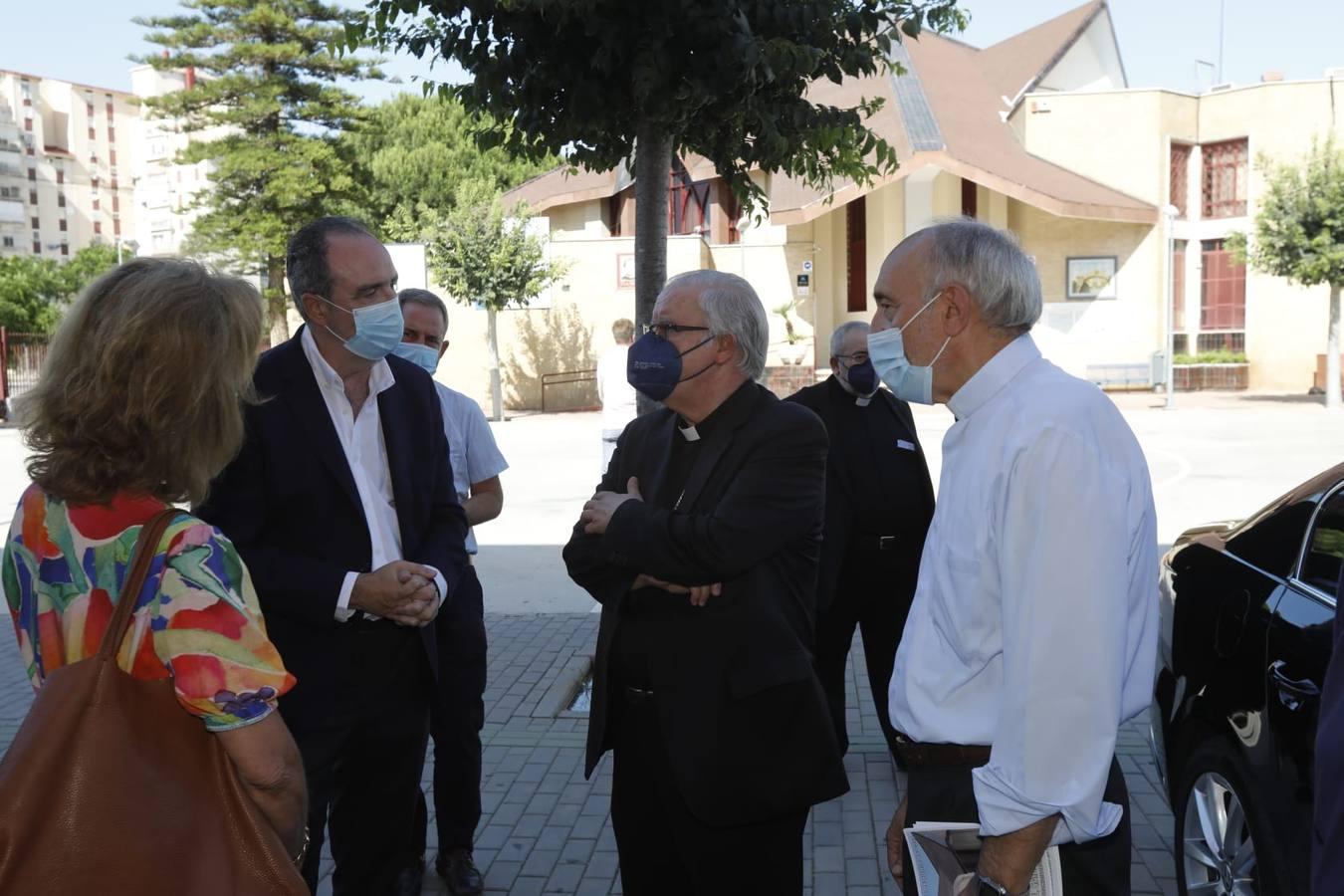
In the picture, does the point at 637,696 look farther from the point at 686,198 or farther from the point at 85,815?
the point at 686,198

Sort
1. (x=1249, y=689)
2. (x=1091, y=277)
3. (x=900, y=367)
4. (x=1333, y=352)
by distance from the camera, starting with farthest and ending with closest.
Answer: (x=1091, y=277) → (x=1333, y=352) → (x=1249, y=689) → (x=900, y=367)

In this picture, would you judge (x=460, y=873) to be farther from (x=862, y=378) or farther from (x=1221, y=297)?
(x=1221, y=297)

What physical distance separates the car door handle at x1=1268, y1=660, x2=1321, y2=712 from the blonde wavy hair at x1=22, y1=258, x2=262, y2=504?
2505 mm

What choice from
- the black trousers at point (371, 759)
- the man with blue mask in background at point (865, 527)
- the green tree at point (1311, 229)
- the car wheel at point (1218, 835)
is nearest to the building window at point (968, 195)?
the green tree at point (1311, 229)

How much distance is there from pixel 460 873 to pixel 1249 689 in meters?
2.61

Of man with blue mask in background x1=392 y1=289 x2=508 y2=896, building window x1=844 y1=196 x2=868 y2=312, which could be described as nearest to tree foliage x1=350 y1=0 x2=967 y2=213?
man with blue mask in background x1=392 y1=289 x2=508 y2=896

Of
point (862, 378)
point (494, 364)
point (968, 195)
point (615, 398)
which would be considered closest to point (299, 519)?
point (862, 378)

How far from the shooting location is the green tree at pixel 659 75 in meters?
4.91

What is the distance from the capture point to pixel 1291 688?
9.09 feet

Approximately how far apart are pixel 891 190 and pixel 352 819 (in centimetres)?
3021

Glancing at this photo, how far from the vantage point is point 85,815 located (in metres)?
1.63

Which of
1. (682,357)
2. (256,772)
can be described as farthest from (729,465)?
(256,772)

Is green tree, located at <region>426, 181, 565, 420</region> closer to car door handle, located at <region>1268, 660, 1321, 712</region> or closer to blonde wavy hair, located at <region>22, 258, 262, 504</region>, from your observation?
car door handle, located at <region>1268, 660, 1321, 712</region>

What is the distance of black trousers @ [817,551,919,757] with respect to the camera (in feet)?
16.6
